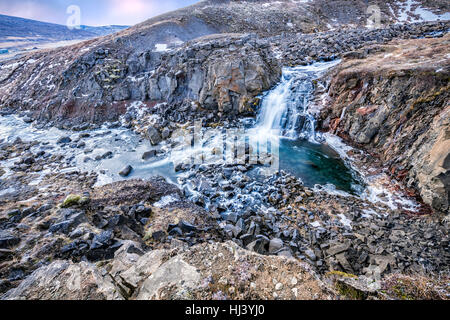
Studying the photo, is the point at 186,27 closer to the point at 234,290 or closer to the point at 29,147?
the point at 29,147

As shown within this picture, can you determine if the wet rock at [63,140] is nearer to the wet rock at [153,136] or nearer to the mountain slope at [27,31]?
the wet rock at [153,136]

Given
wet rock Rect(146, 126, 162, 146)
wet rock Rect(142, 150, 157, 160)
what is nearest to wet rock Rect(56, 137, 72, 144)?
wet rock Rect(146, 126, 162, 146)

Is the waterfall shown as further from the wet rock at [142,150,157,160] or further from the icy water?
the wet rock at [142,150,157,160]

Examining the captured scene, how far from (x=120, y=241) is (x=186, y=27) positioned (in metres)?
38.0

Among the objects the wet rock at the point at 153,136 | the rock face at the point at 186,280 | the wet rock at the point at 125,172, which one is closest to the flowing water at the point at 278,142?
the wet rock at the point at 125,172

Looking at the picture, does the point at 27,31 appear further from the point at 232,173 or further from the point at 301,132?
the point at 301,132

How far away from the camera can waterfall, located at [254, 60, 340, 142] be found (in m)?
16.0

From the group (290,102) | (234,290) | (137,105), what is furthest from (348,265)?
(137,105)

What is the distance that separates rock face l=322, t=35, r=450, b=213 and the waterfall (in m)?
1.56

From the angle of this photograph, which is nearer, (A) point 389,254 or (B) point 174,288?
(B) point 174,288

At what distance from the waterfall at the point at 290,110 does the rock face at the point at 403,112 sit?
1.56m

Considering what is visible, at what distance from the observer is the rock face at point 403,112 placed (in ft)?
28.8

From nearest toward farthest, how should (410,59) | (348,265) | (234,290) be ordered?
(234,290)
(348,265)
(410,59)

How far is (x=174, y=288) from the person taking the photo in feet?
12.9
